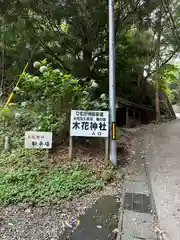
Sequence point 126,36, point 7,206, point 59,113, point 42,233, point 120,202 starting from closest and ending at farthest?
point 42,233 → point 7,206 → point 120,202 → point 59,113 → point 126,36

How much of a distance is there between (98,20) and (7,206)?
6.02m

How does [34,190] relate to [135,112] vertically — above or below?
below

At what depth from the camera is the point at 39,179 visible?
13.3ft

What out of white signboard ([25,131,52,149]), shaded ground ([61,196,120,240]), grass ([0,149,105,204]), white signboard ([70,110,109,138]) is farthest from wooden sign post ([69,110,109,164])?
shaded ground ([61,196,120,240])

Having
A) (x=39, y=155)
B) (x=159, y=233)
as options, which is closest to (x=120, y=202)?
(x=159, y=233)

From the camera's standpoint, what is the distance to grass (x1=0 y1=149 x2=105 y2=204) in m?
3.60

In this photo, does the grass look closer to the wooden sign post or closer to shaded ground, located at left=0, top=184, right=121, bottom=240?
shaded ground, located at left=0, top=184, right=121, bottom=240

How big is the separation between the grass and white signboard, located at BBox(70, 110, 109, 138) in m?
0.65

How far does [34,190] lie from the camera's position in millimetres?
3703

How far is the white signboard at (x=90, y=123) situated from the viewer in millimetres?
4852

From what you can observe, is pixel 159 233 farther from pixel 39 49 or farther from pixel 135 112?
pixel 135 112

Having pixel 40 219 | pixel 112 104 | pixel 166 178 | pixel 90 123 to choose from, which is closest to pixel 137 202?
pixel 166 178

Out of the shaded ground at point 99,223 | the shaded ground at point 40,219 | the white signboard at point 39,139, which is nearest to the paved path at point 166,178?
the shaded ground at point 99,223

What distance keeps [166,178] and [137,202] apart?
1177 mm
